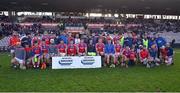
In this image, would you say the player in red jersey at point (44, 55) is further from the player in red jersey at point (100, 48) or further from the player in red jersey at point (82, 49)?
the player in red jersey at point (100, 48)

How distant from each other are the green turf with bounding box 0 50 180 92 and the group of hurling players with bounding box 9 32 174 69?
0.79 m

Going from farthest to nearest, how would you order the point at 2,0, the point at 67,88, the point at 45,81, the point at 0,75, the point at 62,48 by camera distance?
1. the point at 2,0
2. the point at 62,48
3. the point at 0,75
4. the point at 45,81
5. the point at 67,88

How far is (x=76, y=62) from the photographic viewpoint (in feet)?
49.5

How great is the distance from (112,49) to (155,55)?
2146 mm

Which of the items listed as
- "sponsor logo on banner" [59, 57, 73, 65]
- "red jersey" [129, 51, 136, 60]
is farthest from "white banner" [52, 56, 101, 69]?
"red jersey" [129, 51, 136, 60]

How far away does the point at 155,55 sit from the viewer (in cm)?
1648

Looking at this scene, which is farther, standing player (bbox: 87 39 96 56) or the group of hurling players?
standing player (bbox: 87 39 96 56)

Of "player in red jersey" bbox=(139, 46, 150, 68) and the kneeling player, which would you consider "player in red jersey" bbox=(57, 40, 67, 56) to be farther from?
"player in red jersey" bbox=(139, 46, 150, 68)

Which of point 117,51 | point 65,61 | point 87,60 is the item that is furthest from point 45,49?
point 117,51

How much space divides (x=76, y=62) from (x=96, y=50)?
4.39 feet

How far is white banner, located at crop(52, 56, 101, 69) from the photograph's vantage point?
1488 cm

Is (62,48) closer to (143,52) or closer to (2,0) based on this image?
(143,52)

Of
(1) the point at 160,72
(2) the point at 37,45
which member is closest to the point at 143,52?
(1) the point at 160,72

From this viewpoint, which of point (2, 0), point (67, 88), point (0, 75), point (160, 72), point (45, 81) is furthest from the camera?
point (2, 0)
